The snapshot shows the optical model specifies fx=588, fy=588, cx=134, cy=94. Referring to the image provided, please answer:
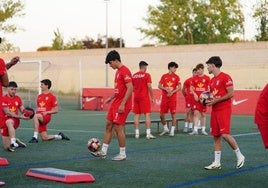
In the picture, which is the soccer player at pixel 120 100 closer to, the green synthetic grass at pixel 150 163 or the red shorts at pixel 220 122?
the green synthetic grass at pixel 150 163

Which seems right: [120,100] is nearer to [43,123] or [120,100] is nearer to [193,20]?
[43,123]

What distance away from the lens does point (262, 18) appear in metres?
57.7

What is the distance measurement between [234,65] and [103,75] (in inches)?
468

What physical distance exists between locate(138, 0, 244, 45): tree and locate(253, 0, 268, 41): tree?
9.76 metres

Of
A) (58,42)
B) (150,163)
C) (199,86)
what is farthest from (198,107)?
(58,42)

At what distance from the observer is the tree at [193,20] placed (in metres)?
68.3

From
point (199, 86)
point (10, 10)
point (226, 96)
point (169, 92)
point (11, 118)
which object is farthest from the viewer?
point (10, 10)

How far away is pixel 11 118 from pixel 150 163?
13.4 feet

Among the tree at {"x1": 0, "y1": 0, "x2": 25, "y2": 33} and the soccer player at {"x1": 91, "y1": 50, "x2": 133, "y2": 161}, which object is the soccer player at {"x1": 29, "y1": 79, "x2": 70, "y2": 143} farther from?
the tree at {"x1": 0, "y1": 0, "x2": 25, "y2": 33}

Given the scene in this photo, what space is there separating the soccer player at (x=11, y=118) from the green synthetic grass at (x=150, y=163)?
213 mm

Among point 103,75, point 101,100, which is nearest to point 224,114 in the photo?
point 101,100

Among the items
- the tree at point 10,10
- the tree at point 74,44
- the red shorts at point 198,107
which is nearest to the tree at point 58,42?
the tree at point 74,44

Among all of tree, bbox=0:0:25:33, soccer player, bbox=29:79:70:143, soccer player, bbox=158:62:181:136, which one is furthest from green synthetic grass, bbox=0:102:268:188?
tree, bbox=0:0:25:33

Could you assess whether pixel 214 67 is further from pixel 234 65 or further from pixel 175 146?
pixel 234 65
